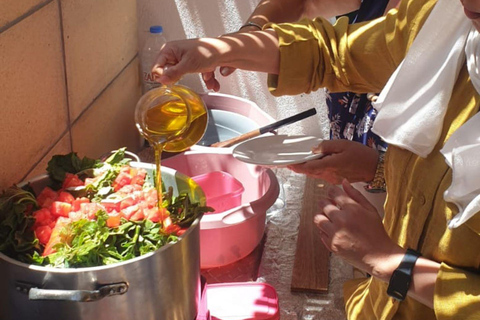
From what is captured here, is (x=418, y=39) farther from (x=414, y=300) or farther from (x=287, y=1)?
(x=287, y=1)

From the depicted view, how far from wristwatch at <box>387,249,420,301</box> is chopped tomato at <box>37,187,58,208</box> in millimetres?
526

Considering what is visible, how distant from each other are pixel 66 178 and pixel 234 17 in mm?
1019

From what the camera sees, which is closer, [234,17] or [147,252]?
[147,252]

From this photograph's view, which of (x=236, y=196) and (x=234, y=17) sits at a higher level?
(x=234, y=17)

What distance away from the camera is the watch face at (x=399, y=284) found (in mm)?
768

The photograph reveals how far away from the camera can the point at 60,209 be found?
82 centimetres

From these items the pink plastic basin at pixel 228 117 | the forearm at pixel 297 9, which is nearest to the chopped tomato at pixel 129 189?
Result: the forearm at pixel 297 9

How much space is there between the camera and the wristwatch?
30.2 inches

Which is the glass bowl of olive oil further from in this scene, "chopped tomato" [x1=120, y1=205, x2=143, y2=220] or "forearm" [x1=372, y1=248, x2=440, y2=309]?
"forearm" [x1=372, y1=248, x2=440, y2=309]

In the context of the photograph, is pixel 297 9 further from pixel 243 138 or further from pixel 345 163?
pixel 345 163

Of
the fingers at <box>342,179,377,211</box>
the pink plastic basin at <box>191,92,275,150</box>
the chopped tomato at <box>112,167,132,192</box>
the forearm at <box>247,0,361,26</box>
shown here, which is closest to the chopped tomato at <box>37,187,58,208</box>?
the chopped tomato at <box>112,167,132,192</box>

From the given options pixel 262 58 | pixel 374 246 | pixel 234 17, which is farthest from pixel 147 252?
pixel 234 17

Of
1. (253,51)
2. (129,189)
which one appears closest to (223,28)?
(253,51)

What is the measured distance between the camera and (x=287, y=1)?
55.9 inches
